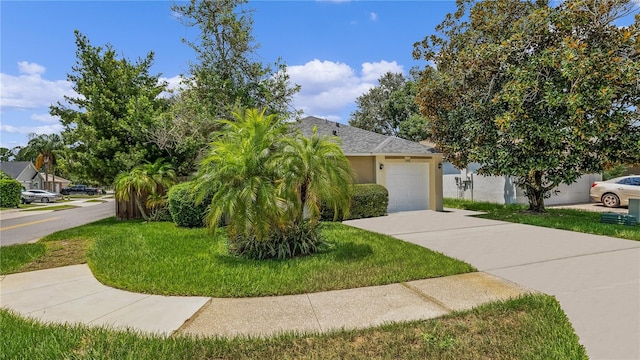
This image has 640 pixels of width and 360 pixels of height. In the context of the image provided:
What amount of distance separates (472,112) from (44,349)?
12.8m

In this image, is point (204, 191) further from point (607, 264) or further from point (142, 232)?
point (607, 264)

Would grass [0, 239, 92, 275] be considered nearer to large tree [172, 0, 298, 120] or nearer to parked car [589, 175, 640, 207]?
large tree [172, 0, 298, 120]

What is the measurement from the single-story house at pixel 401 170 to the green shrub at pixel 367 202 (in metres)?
1.10

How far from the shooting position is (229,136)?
662cm

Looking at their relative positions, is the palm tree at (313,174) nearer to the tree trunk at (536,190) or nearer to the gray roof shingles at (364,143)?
the gray roof shingles at (364,143)

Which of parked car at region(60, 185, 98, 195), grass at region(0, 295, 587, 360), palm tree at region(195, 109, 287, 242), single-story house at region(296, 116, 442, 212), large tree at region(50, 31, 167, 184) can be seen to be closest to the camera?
grass at region(0, 295, 587, 360)

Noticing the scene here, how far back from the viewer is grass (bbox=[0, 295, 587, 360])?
2.97 meters

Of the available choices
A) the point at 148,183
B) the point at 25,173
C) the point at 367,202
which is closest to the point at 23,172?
the point at 25,173

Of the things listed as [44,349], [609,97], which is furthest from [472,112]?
[44,349]

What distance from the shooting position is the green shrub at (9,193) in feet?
79.3

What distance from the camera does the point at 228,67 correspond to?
43.9 ft

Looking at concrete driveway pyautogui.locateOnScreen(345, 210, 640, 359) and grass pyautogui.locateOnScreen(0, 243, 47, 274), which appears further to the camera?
grass pyautogui.locateOnScreen(0, 243, 47, 274)

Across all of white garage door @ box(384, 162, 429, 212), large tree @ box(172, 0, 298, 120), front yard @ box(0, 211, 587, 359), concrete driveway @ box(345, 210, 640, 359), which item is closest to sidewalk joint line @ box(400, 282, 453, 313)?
front yard @ box(0, 211, 587, 359)

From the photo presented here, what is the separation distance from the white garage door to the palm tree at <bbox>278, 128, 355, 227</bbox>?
7.43 metres
